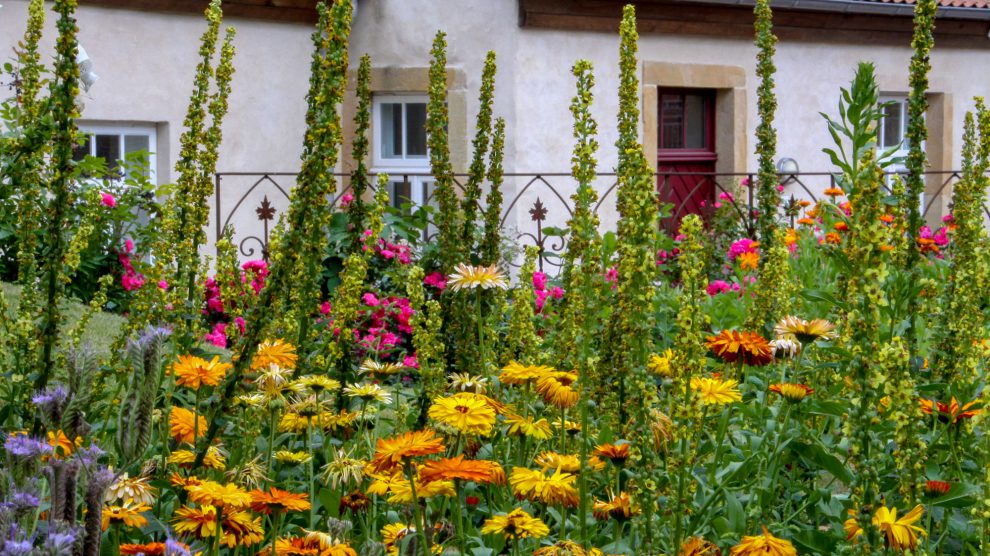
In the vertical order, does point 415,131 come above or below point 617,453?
above

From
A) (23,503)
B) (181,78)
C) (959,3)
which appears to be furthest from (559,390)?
(959,3)

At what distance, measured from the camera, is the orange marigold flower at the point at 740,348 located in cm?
263

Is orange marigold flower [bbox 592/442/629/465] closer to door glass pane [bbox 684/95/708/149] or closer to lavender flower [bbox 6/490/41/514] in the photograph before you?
lavender flower [bbox 6/490/41/514]

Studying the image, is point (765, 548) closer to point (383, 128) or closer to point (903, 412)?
point (903, 412)

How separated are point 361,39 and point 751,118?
3.97 meters

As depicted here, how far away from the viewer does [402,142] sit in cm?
1115

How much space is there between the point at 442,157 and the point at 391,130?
7701 mm

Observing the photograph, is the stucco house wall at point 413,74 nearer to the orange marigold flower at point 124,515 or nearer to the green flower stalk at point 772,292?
the green flower stalk at point 772,292

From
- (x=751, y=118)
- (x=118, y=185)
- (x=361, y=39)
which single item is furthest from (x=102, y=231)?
(x=751, y=118)

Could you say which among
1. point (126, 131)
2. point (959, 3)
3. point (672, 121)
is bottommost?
point (126, 131)

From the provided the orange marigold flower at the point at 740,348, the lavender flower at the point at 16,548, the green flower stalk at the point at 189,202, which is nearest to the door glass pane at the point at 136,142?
the green flower stalk at the point at 189,202

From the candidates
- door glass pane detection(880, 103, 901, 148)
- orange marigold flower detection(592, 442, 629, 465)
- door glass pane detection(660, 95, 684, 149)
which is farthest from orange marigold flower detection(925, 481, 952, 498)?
door glass pane detection(880, 103, 901, 148)

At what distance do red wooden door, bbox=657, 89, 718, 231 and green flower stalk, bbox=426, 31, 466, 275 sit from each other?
830 centimetres

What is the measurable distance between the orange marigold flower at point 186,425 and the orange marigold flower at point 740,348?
114cm
